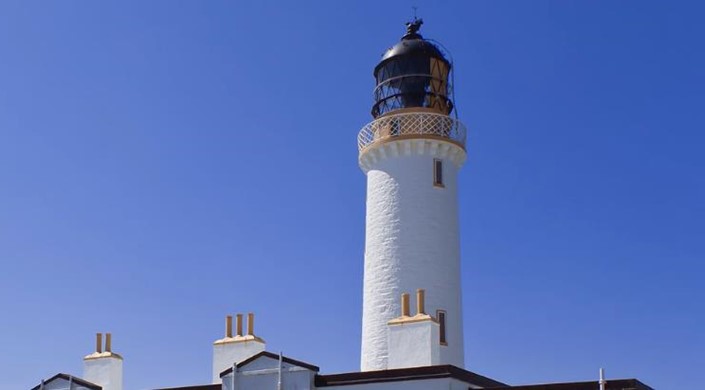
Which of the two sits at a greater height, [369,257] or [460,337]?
[369,257]

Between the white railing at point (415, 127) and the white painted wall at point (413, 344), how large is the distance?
825cm

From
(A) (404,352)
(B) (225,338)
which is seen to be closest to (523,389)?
(A) (404,352)

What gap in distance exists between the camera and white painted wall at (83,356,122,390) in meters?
30.1

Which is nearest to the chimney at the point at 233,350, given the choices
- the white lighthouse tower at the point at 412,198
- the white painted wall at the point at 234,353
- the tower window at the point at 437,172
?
the white painted wall at the point at 234,353

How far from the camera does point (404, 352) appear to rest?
25234mm

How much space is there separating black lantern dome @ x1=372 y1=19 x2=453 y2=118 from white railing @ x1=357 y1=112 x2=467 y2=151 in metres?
0.76

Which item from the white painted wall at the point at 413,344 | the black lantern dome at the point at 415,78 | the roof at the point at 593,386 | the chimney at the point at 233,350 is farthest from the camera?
the black lantern dome at the point at 415,78

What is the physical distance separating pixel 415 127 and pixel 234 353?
915 centimetres

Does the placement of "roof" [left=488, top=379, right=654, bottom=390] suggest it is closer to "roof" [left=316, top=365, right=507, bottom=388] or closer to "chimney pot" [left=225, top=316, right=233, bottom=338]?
"roof" [left=316, top=365, right=507, bottom=388]

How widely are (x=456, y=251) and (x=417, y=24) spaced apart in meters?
8.32

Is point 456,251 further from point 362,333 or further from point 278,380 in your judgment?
point 278,380

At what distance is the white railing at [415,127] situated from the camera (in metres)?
32.0

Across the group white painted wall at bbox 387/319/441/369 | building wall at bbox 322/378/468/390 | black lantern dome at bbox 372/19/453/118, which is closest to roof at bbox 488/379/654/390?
building wall at bbox 322/378/468/390

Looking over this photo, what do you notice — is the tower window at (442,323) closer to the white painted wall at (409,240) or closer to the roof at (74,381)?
the white painted wall at (409,240)
